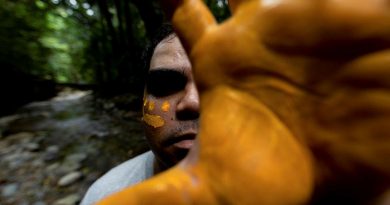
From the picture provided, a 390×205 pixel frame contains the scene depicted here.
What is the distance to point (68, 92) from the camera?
6582 millimetres

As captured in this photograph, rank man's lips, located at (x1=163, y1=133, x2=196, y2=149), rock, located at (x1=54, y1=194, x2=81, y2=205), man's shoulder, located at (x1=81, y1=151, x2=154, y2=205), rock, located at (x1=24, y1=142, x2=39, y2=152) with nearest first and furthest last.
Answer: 1. man's lips, located at (x1=163, y1=133, x2=196, y2=149)
2. man's shoulder, located at (x1=81, y1=151, x2=154, y2=205)
3. rock, located at (x1=54, y1=194, x2=81, y2=205)
4. rock, located at (x1=24, y1=142, x2=39, y2=152)

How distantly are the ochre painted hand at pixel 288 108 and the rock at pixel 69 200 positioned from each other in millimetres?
2001

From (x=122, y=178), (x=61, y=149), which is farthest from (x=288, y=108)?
(x=61, y=149)

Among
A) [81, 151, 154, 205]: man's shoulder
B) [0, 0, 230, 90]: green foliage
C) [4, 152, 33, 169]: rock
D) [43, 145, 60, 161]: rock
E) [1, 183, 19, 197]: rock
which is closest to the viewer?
[81, 151, 154, 205]: man's shoulder

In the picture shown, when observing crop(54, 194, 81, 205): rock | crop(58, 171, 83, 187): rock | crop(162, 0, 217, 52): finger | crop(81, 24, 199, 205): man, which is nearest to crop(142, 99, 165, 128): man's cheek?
crop(81, 24, 199, 205): man

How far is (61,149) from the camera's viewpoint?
3.23 m

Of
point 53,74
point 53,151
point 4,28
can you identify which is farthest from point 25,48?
point 53,151

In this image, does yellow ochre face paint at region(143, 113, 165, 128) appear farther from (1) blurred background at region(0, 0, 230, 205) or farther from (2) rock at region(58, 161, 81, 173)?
(2) rock at region(58, 161, 81, 173)

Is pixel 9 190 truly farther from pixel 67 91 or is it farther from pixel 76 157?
pixel 67 91

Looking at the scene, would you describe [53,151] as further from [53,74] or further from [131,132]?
[53,74]

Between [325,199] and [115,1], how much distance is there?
16.8 feet

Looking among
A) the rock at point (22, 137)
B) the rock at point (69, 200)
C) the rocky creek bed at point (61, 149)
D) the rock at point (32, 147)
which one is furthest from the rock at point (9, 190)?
the rock at point (22, 137)

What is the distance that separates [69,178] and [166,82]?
190 cm

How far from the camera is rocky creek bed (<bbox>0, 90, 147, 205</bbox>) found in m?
2.44
